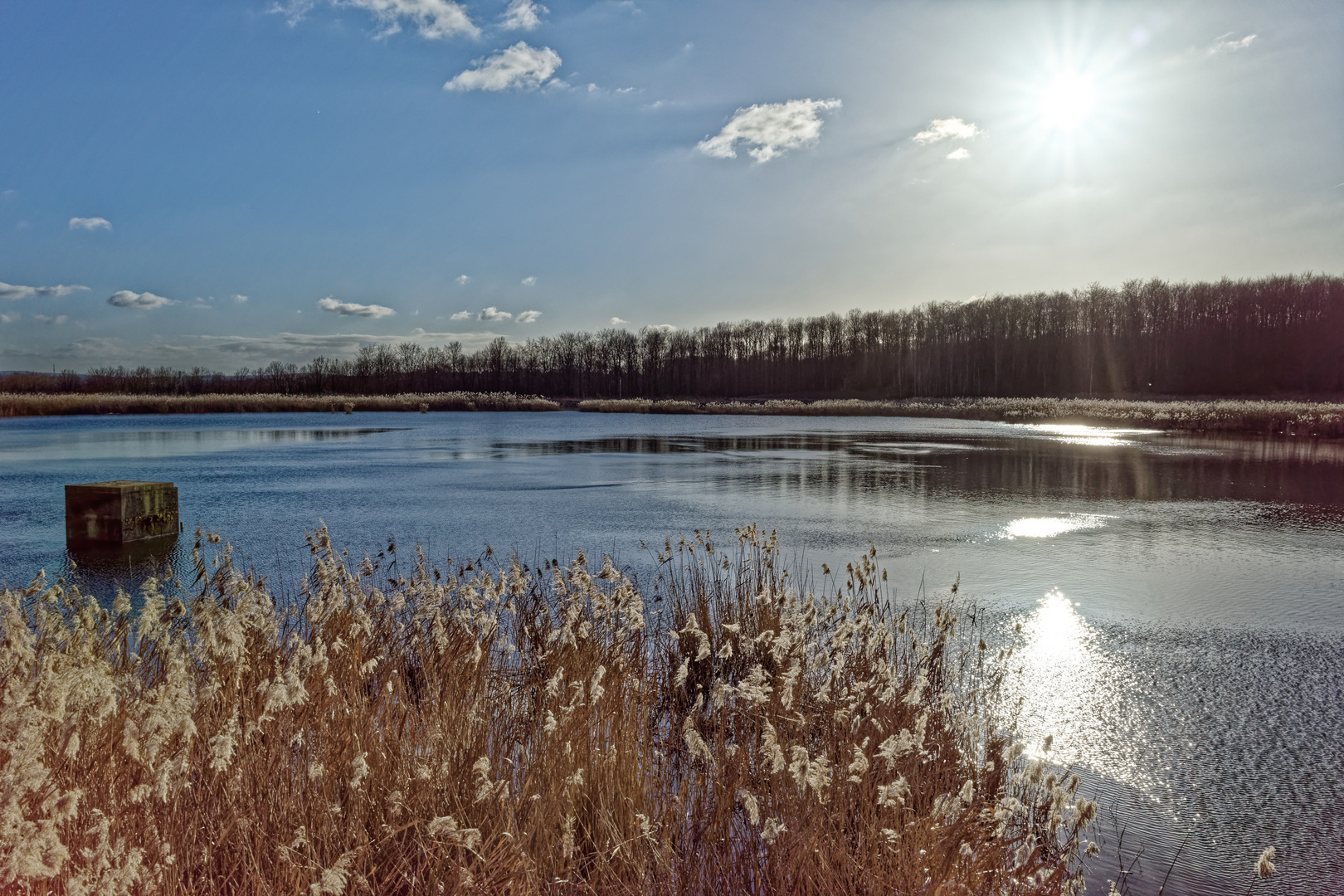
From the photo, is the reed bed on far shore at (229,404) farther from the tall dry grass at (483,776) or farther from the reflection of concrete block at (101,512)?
the tall dry grass at (483,776)

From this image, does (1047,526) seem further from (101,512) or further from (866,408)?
(866,408)

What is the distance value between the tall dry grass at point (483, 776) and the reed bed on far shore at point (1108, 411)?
4030cm

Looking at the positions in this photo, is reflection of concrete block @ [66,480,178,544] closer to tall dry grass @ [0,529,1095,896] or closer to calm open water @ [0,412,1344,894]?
calm open water @ [0,412,1344,894]

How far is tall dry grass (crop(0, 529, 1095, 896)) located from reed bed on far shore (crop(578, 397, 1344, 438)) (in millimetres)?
40302

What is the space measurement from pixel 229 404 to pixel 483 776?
64.5 metres

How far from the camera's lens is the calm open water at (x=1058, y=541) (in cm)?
448

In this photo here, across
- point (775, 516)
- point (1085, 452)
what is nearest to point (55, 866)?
point (775, 516)

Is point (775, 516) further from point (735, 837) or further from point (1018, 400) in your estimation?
point (1018, 400)

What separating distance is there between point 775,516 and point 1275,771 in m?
9.08

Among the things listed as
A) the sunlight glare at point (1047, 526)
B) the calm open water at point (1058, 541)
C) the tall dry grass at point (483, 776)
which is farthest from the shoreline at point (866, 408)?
the tall dry grass at point (483, 776)

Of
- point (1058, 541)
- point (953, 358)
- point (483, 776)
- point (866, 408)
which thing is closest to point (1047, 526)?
point (1058, 541)

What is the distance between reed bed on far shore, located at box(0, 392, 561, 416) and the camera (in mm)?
53469

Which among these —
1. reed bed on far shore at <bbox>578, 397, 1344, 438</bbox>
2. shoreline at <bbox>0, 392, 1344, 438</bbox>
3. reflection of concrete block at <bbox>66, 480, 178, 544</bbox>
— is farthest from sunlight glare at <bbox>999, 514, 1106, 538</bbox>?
reed bed on far shore at <bbox>578, 397, 1344, 438</bbox>

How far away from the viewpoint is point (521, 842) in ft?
9.54
